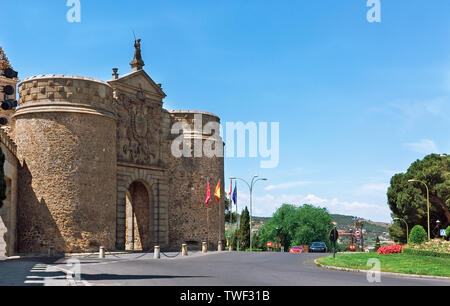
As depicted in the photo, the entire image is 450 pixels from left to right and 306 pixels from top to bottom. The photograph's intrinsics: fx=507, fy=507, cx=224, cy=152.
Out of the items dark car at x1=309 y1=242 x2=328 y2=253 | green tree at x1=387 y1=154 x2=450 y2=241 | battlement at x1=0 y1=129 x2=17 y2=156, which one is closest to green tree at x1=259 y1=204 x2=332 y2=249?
green tree at x1=387 y1=154 x2=450 y2=241

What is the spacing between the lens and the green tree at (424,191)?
6228cm

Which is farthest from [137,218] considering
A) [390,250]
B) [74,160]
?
[390,250]

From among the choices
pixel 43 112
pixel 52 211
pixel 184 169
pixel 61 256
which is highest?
pixel 43 112

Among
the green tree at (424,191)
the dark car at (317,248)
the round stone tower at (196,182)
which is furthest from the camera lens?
the green tree at (424,191)

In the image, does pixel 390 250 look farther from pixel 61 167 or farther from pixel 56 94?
pixel 56 94

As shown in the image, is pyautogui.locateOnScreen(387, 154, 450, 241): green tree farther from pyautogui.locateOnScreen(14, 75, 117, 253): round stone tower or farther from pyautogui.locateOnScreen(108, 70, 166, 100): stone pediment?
pyautogui.locateOnScreen(14, 75, 117, 253): round stone tower

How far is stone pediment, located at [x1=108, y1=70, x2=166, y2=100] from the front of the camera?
39622 mm

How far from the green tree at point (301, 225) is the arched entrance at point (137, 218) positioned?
4616 centimetres

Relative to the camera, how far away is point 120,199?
38219mm

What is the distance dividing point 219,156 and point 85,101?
1676 cm

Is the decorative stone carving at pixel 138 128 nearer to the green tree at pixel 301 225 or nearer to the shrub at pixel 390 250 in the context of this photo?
the shrub at pixel 390 250

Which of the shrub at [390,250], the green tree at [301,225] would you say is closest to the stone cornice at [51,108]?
the shrub at [390,250]
